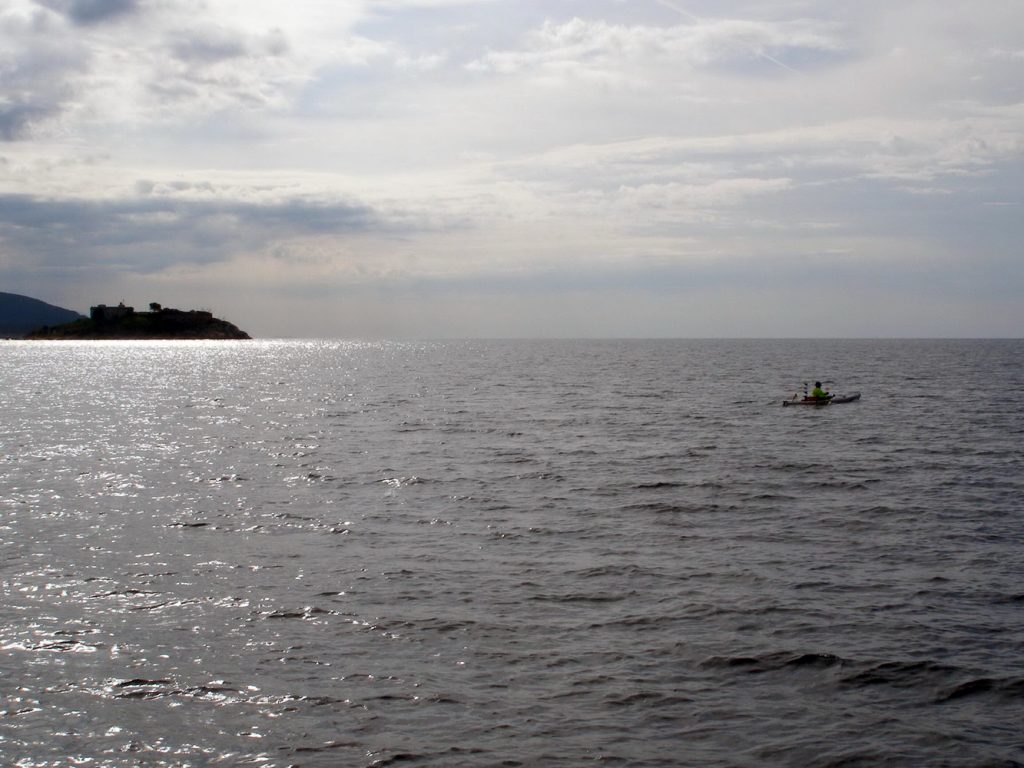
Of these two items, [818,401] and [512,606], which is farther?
[818,401]

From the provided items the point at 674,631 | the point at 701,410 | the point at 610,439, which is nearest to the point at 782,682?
the point at 674,631

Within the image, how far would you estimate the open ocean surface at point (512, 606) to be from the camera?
1482 cm

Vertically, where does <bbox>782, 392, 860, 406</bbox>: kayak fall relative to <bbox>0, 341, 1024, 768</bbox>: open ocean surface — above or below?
above

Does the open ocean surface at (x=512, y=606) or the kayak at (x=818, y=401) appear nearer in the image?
the open ocean surface at (x=512, y=606)

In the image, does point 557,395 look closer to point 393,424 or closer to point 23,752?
point 393,424

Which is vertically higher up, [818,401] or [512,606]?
[818,401]

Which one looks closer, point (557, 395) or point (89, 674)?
point (89, 674)

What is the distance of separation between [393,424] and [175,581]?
41.2 meters

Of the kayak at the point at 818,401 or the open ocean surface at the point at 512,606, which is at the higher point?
the kayak at the point at 818,401

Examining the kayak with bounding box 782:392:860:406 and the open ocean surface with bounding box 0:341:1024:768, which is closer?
the open ocean surface with bounding box 0:341:1024:768

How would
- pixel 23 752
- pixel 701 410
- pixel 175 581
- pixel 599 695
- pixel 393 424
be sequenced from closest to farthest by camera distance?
pixel 23 752 < pixel 599 695 < pixel 175 581 < pixel 393 424 < pixel 701 410

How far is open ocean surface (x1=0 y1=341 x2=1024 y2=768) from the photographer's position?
48.6ft

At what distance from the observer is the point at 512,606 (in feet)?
70.2

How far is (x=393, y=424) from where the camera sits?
64.3 meters
